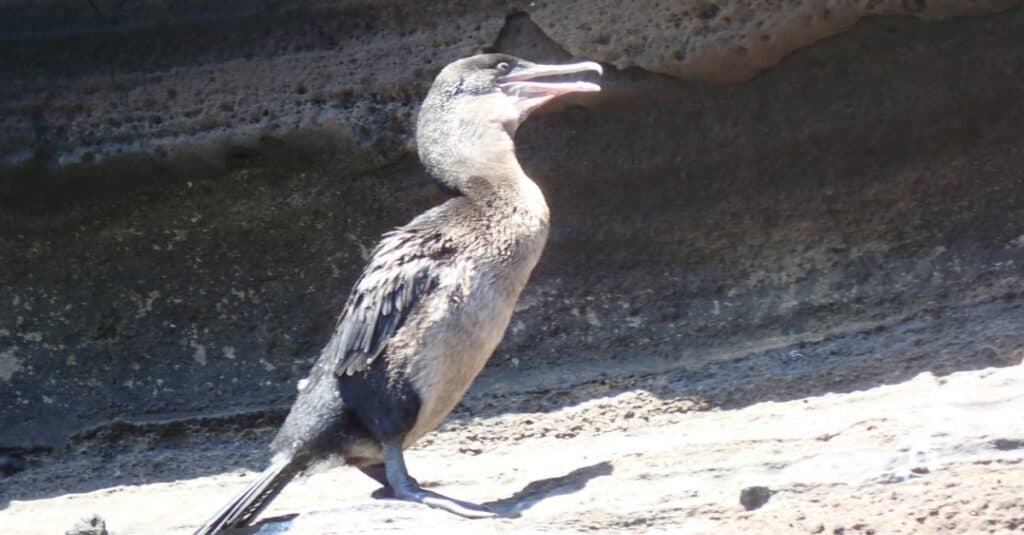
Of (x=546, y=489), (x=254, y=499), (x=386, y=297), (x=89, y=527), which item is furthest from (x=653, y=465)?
(x=89, y=527)

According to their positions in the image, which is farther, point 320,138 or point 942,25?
point 320,138

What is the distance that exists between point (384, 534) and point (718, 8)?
2.39 meters

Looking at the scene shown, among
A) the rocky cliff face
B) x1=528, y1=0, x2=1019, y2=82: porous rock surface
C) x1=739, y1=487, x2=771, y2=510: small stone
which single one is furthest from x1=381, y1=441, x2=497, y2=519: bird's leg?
x1=528, y1=0, x2=1019, y2=82: porous rock surface

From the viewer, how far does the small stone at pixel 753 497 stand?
4316mm

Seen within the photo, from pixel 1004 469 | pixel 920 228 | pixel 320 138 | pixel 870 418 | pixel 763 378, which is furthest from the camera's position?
pixel 320 138

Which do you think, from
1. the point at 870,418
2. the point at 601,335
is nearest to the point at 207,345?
the point at 601,335

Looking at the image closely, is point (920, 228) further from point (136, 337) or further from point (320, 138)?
point (136, 337)

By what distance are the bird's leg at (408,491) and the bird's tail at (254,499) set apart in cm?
25

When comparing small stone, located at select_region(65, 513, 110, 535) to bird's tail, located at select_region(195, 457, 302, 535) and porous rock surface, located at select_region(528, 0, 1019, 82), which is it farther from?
→ porous rock surface, located at select_region(528, 0, 1019, 82)

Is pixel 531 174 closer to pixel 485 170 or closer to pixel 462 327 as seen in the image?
pixel 485 170

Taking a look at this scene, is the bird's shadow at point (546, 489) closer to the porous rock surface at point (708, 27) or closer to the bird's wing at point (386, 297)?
the bird's wing at point (386, 297)

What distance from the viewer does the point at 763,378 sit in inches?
224

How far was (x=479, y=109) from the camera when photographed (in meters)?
5.41

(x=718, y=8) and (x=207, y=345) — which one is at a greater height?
(x=718, y=8)
